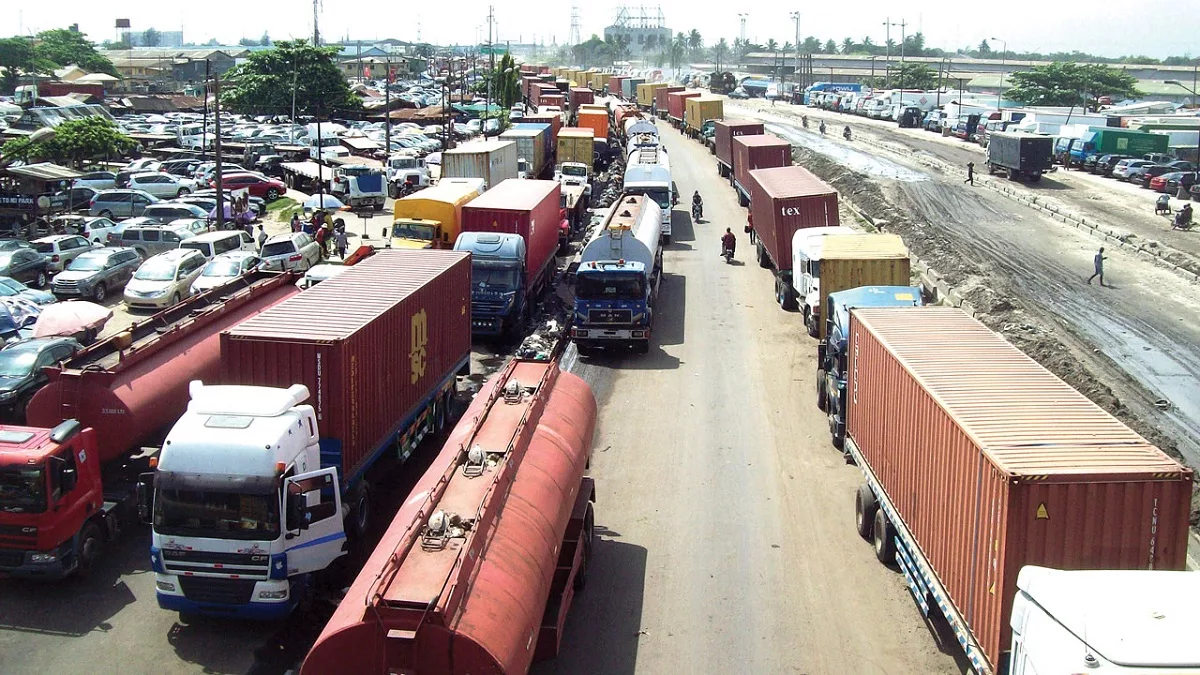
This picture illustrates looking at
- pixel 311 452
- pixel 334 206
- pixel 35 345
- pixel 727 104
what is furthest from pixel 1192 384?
pixel 727 104

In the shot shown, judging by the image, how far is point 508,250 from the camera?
27.1m

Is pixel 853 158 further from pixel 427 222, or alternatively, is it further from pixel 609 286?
pixel 609 286

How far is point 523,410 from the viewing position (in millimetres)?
14133

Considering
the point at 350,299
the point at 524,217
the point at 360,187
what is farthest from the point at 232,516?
the point at 360,187

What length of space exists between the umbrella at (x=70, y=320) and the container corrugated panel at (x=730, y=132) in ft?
126

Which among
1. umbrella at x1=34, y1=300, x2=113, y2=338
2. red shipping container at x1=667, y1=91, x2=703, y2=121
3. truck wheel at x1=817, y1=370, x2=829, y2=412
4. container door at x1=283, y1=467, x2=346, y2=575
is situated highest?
red shipping container at x1=667, y1=91, x2=703, y2=121

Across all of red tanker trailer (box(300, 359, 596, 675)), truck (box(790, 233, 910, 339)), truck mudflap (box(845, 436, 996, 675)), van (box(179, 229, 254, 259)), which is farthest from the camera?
van (box(179, 229, 254, 259))

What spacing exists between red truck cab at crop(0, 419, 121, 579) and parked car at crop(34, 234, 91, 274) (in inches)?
833

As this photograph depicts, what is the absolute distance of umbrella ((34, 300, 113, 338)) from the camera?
2350 centimetres

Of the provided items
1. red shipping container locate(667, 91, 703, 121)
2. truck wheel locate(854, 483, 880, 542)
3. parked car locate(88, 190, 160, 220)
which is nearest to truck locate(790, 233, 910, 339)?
truck wheel locate(854, 483, 880, 542)

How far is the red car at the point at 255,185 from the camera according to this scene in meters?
50.8

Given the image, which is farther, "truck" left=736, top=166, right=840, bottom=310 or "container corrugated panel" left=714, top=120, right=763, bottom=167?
"container corrugated panel" left=714, top=120, right=763, bottom=167

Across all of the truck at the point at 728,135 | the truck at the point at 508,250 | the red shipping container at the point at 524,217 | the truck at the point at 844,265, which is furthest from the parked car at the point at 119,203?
the truck at the point at 728,135

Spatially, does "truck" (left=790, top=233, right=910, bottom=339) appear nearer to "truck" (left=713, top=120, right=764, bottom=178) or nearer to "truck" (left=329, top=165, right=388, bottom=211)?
"truck" (left=329, top=165, right=388, bottom=211)
